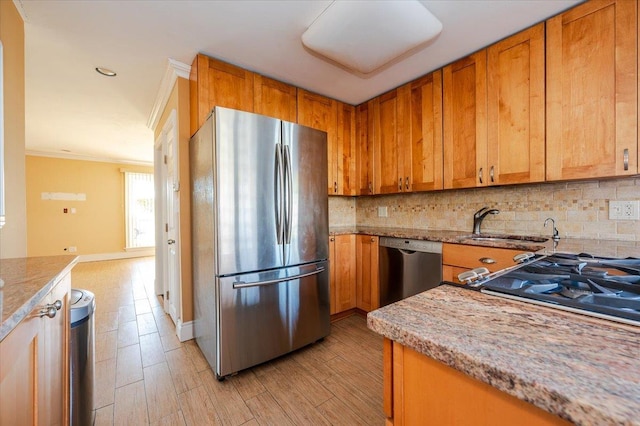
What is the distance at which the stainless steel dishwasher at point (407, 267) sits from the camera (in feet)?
7.00

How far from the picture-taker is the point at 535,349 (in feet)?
1.33

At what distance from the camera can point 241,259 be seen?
1.74 metres

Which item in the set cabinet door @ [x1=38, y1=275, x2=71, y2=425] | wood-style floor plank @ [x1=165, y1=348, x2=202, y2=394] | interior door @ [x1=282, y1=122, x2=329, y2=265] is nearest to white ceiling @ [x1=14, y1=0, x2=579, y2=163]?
interior door @ [x1=282, y1=122, x2=329, y2=265]

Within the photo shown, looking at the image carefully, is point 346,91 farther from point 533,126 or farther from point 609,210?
point 609,210

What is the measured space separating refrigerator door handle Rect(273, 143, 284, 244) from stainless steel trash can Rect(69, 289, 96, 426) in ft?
3.69

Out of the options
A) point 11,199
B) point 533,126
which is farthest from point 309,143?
point 11,199

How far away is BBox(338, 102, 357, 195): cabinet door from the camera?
3033 mm

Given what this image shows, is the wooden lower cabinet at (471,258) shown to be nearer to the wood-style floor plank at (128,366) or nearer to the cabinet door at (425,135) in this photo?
the cabinet door at (425,135)

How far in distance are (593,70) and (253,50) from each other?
2354mm

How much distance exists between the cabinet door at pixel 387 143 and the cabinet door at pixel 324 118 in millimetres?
475

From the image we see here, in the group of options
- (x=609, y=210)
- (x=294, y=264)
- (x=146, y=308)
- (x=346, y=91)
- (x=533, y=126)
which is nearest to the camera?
(x=609, y=210)

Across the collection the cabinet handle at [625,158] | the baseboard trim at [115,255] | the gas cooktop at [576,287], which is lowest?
the baseboard trim at [115,255]

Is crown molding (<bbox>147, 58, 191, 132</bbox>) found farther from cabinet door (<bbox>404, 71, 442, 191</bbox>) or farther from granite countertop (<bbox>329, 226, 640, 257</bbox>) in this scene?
granite countertop (<bbox>329, 226, 640, 257</bbox>)

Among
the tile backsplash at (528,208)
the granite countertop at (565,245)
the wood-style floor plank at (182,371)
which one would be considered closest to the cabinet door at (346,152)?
the tile backsplash at (528,208)
